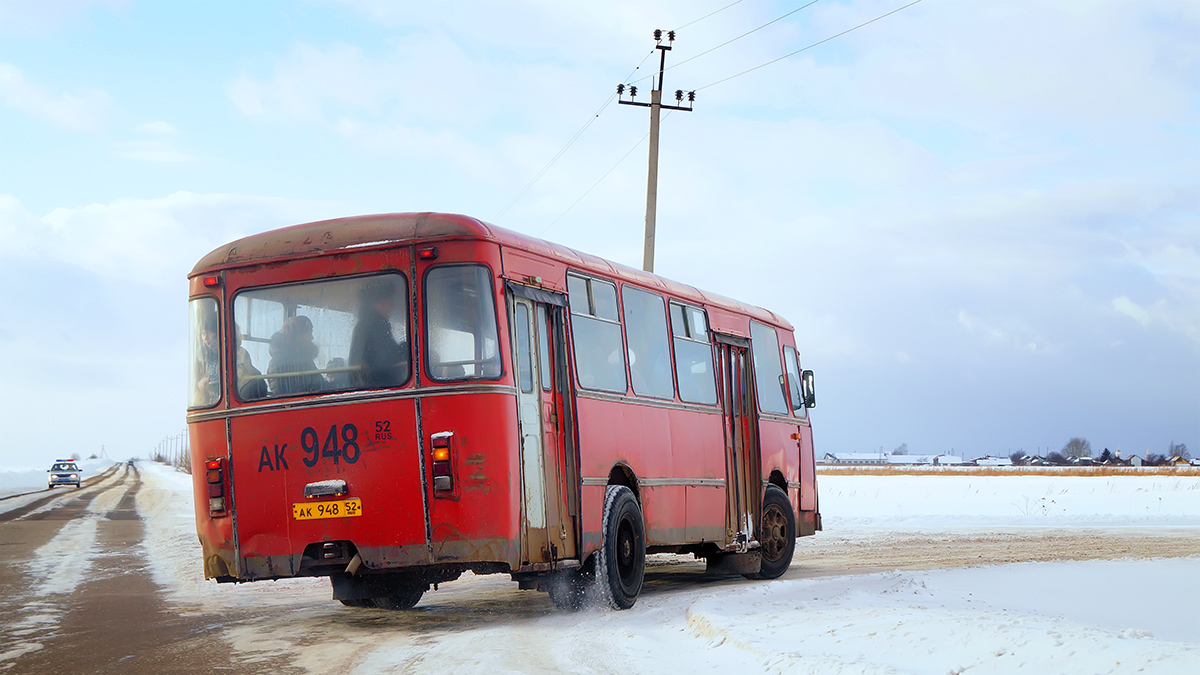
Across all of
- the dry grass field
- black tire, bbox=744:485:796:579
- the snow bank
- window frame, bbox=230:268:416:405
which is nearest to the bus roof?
window frame, bbox=230:268:416:405

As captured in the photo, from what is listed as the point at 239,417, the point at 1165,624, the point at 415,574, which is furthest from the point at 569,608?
the point at 1165,624

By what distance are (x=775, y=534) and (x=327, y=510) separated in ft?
22.9

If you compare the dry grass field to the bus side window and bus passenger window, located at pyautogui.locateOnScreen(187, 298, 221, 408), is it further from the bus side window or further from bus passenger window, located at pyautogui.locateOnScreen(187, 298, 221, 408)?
bus passenger window, located at pyautogui.locateOnScreen(187, 298, 221, 408)

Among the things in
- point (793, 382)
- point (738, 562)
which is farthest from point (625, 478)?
point (793, 382)

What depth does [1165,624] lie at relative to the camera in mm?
9562

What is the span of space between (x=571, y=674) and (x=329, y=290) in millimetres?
3760

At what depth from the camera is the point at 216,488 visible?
965 cm

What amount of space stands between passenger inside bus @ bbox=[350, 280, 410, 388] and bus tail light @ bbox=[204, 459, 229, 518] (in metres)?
1.43

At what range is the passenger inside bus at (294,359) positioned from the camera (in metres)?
9.42

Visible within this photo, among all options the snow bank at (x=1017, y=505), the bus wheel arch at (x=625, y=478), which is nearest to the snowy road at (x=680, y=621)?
the bus wheel arch at (x=625, y=478)

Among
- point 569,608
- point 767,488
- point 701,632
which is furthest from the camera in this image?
point 767,488

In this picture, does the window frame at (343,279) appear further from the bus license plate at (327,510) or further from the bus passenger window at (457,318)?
the bus license plate at (327,510)

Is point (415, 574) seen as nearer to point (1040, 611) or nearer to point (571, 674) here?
point (571, 674)

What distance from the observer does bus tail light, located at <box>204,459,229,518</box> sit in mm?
A: 9625
